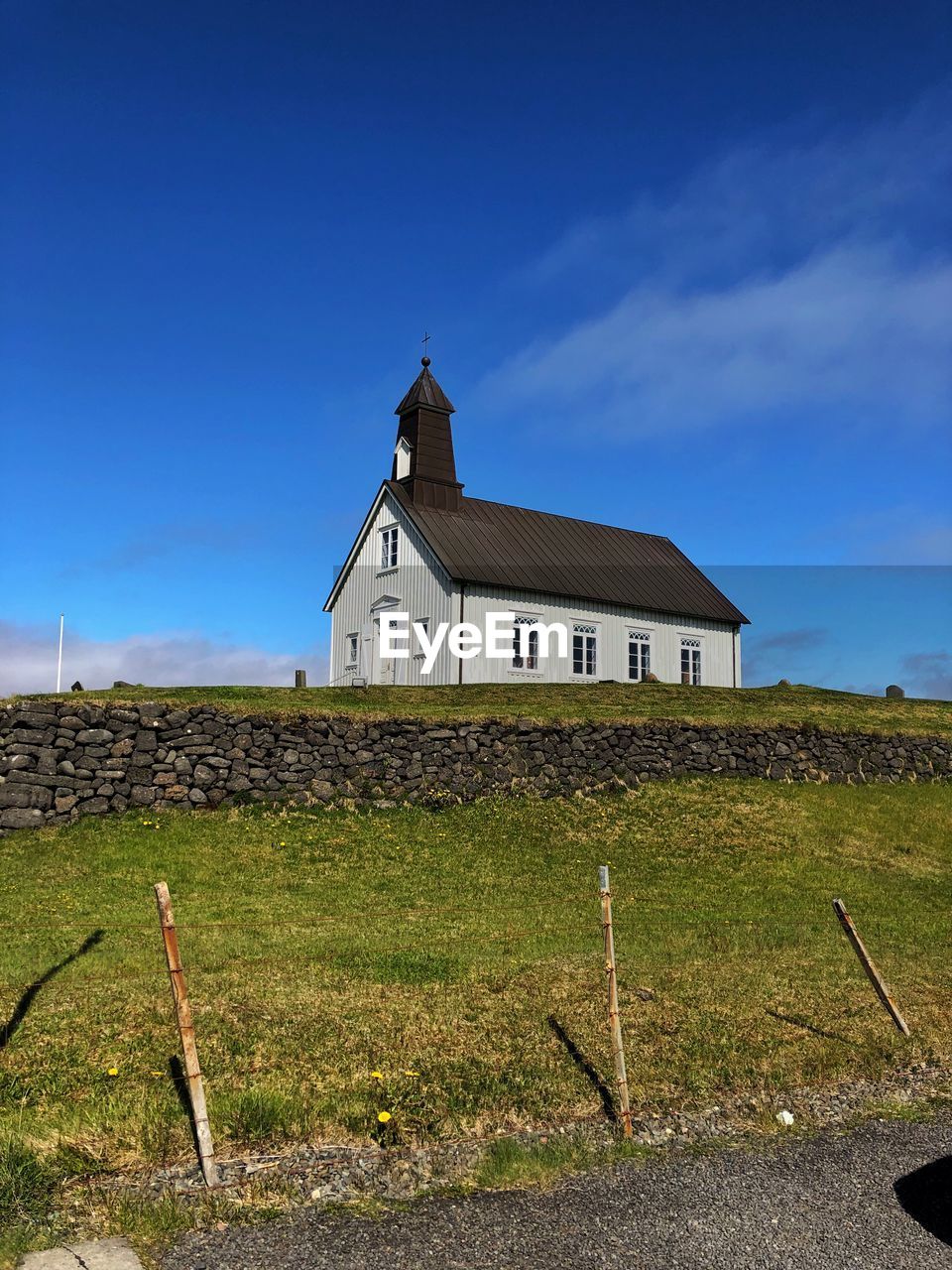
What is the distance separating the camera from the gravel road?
5.16 metres

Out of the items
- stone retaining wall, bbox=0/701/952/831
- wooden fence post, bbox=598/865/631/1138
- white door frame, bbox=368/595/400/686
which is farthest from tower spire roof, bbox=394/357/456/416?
wooden fence post, bbox=598/865/631/1138

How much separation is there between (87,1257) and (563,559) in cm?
3225

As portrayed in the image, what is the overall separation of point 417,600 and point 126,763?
15535 millimetres

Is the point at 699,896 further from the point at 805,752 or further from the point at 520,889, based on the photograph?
the point at 805,752

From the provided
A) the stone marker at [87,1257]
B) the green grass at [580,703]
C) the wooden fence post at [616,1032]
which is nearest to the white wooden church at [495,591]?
the green grass at [580,703]

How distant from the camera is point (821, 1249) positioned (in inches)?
209

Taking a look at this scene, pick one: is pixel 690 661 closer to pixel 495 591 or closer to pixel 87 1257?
pixel 495 591

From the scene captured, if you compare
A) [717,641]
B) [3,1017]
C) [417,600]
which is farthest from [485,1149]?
[717,641]

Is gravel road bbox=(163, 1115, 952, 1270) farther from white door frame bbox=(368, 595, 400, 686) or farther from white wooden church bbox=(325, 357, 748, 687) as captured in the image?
white door frame bbox=(368, 595, 400, 686)

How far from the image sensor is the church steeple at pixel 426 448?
35344mm

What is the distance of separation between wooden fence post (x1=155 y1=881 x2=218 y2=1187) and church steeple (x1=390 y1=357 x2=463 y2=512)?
29428 millimetres

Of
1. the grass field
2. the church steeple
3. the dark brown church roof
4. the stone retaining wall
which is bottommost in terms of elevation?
the grass field

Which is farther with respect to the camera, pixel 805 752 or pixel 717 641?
pixel 717 641

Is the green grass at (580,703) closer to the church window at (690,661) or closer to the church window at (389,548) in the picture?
the church window at (690,661)
